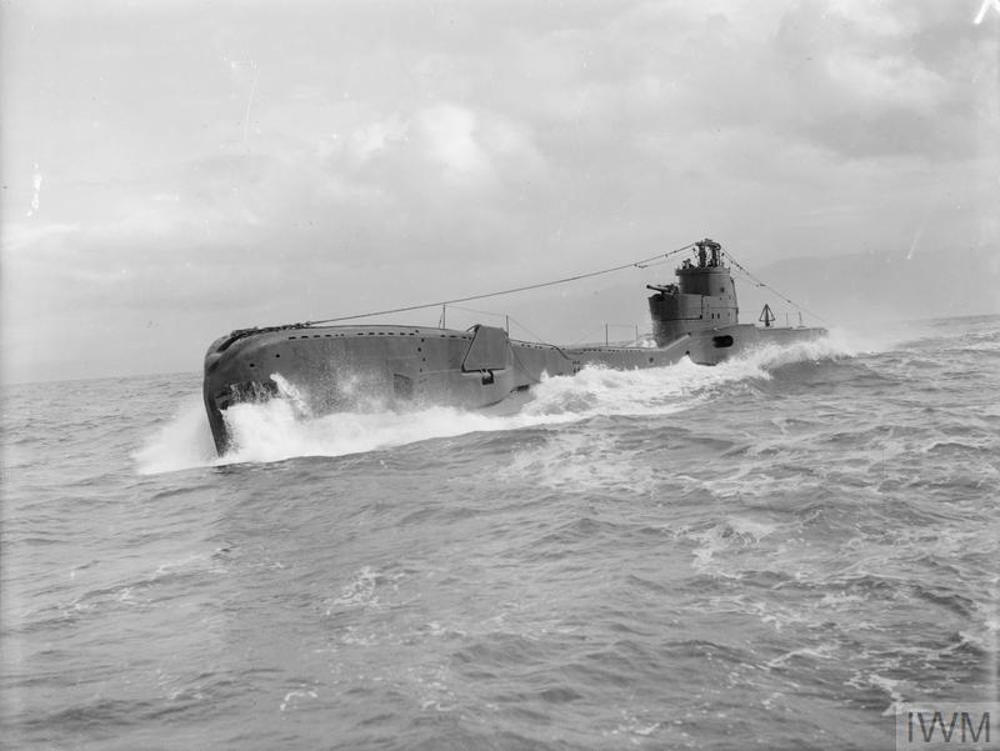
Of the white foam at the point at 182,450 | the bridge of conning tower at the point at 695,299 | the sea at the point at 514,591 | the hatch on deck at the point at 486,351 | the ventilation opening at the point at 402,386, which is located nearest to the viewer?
the sea at the point at 514,591

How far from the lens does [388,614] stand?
24.8 feet

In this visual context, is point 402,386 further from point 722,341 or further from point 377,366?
point 722,341

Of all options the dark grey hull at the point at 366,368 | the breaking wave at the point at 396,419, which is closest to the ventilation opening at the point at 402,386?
the dark grey hull at the point at 366,368

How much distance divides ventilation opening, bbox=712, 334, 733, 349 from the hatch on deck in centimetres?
1299

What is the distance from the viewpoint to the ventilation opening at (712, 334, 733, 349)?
3238cm

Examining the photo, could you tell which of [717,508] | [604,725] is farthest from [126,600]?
[717,508]

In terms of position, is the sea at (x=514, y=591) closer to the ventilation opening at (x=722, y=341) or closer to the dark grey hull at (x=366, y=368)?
the dark grey hull at (x=366, y=368)

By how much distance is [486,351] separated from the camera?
21.7 metres

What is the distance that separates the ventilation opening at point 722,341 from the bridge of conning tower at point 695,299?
0.56 m

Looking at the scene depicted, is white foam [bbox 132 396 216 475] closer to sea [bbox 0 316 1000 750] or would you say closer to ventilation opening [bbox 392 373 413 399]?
sea [bbox 0 316 1000 750]

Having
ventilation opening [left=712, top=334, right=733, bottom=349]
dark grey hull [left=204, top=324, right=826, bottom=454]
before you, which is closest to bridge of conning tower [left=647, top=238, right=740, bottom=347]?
ventilation opening [left=712, top=334, right=733, bottom=349]

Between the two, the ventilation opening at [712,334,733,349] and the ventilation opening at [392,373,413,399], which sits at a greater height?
the ventilation opening at [712,334,733,349]

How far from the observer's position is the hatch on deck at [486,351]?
69.0ft

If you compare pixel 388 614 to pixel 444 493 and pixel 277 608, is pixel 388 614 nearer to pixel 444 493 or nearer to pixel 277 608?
pixel 277 608
